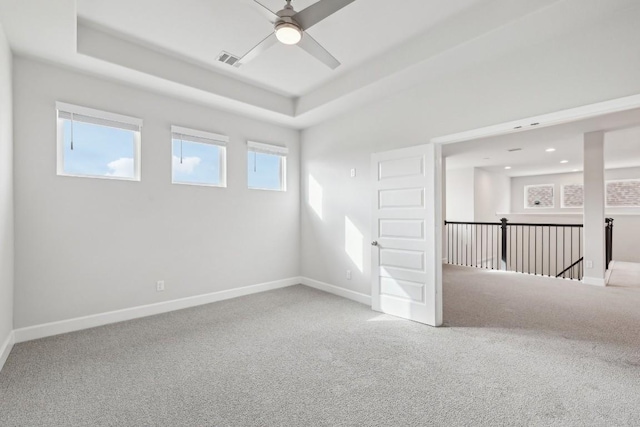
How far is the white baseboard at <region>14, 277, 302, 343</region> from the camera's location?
307cm

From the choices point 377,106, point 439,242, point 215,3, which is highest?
point 215,3

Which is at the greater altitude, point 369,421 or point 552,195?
point 552,195

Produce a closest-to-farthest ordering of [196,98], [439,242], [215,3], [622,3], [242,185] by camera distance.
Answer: [622,3] → [215,3] → [439,242] → [196,98] → [242,185]

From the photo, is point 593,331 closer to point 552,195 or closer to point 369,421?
point 369,421

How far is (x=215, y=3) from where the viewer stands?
259 centimetres

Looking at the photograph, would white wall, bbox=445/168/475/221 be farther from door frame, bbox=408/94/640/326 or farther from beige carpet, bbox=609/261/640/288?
door frame, bbox=408/94/640/326

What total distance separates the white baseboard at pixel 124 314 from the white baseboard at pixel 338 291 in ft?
2.17

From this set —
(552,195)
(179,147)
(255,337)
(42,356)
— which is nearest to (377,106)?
(179,147)

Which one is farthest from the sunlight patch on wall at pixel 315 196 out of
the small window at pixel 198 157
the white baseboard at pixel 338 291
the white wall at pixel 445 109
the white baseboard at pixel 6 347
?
the white baseboard at pixel 6 347

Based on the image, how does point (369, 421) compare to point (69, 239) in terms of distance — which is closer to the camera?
point (369, 421)

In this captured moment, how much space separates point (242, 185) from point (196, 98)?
4.54ft

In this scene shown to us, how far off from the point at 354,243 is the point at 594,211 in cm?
443

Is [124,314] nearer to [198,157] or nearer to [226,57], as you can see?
[198,157]

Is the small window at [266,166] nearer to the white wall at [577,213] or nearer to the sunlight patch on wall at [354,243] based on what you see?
the sunlight patch on wall at [354,243]
